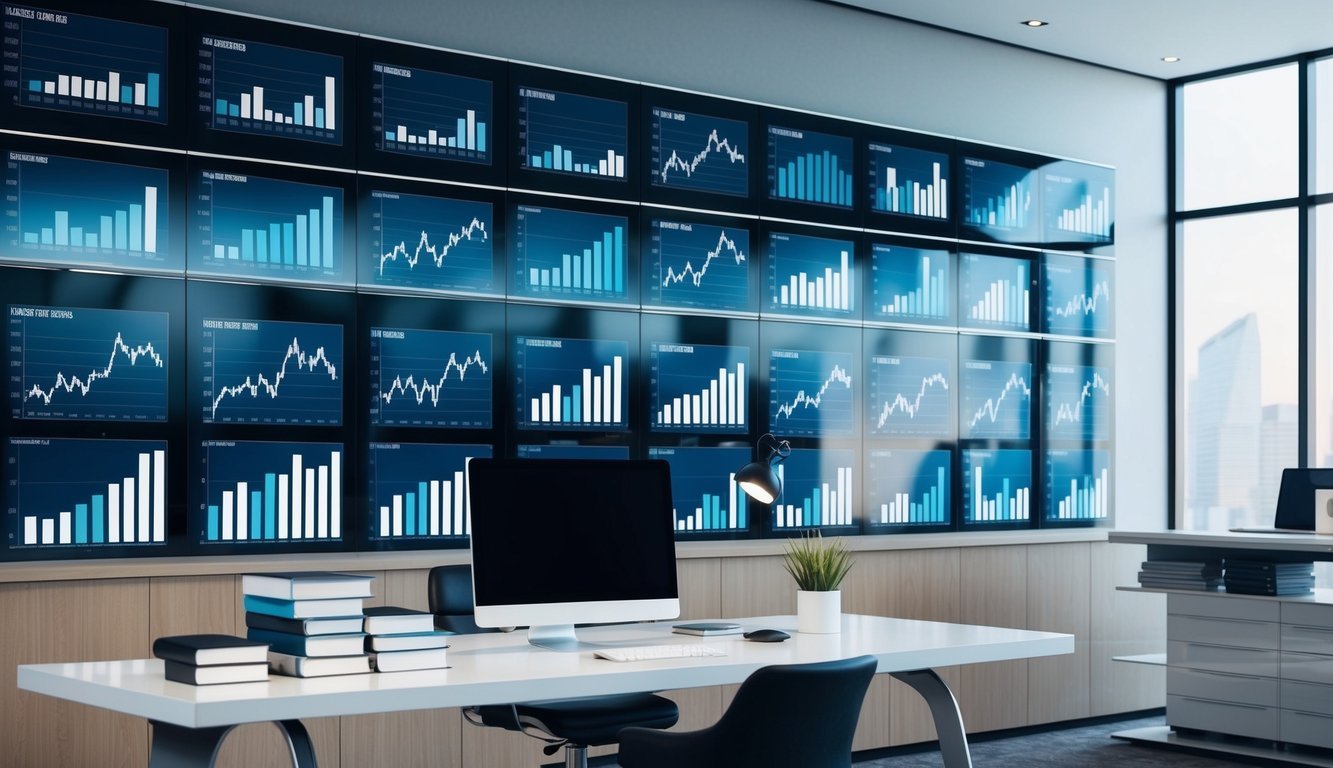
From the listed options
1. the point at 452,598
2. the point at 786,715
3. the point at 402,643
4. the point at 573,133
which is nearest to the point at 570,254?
the point at 573,133

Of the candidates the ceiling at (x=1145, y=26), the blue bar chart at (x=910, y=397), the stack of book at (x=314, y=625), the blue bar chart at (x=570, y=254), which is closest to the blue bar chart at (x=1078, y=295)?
the blue bar chart at (x=910, y=397)

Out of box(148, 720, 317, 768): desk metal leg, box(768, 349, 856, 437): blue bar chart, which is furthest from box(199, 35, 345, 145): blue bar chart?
box(148, 720, 317, 768): desk metal leg

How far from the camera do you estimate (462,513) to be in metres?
5.48

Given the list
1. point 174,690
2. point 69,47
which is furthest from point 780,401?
point 174,690

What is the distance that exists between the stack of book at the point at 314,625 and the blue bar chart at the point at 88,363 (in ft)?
5.84

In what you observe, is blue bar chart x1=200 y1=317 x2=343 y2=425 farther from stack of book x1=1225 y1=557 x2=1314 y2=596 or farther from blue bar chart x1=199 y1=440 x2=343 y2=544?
stack of book x1=1225 y1=557 x2=1314 y2=596

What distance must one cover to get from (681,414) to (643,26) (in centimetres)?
161

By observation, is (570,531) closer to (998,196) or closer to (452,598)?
(452,598)

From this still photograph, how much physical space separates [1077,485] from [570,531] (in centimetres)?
440

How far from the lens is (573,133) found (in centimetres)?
578

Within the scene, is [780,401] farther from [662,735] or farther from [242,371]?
[662,735]

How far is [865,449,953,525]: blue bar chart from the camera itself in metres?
6.66

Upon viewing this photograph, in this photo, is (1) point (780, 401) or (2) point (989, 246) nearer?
(1) point (780, 401)

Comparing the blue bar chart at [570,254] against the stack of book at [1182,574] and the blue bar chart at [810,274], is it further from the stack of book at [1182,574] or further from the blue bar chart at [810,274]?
the stack of book at [1182,574]
